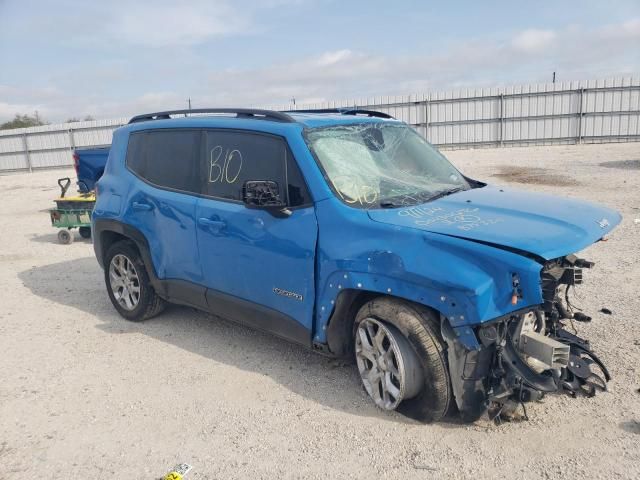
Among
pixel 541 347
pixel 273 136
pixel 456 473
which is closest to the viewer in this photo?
pixel 456 473

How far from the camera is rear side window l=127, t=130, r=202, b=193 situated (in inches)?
187

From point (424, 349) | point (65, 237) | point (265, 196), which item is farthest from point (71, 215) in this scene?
point (424, 349)

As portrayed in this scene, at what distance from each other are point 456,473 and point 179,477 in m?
1.54

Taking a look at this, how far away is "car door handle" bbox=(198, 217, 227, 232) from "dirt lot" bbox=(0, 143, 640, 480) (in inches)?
44.3

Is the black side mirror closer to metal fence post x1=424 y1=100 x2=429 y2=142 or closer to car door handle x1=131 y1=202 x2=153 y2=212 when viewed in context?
car door handle x1=131 y1=202 x2=153 y2=212

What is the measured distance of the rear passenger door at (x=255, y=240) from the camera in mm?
3842

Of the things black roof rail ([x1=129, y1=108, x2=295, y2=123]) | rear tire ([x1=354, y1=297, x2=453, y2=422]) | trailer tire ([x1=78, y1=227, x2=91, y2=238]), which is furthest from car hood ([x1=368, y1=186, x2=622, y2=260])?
trailer tire ([x1=78, y1=227, x2=91, y2=238])

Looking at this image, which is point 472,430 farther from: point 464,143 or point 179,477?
point 464,143

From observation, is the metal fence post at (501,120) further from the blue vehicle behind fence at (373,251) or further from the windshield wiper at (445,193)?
the windshield wiper at (445,193)

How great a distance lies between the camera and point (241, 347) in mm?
4832

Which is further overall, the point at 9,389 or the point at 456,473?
the point at 9,389

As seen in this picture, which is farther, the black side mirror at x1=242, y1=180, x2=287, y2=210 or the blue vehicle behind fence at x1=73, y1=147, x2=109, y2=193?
the blue vehicle behind fence at x1=73, y1=147, x2=109, y2=193

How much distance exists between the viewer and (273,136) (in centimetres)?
414

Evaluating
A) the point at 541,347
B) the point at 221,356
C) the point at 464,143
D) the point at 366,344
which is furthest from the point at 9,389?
the point at 464,143
